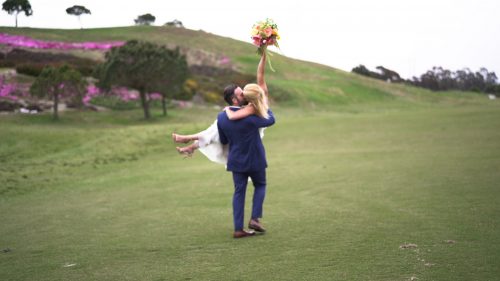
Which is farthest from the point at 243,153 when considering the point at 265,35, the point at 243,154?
the point at 265,35

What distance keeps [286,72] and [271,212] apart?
7483 cm

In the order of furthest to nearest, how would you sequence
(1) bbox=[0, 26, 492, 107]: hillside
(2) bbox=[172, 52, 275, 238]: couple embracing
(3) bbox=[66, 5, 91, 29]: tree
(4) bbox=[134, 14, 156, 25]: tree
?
(4) bbox=[134, 14, 156, 25]: tree
(3) bbox=[66, 5, 91, 29]: tree
(1) bbox=[0, 26, 492, 107]: hillside
(2) bbox=[172, 52, 275, 238]: couple embracing

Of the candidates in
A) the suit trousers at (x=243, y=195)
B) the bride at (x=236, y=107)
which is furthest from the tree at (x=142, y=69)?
the suit trousers at (x=243, y=195)

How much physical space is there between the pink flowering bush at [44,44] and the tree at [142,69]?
52.4 ft

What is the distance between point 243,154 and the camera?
369 inches

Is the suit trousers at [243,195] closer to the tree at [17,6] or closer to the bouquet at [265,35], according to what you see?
the bouquet at [265,35]

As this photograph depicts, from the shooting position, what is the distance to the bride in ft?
29.6

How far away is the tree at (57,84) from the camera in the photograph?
36938 mm

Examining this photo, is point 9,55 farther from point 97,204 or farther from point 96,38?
point 97,204

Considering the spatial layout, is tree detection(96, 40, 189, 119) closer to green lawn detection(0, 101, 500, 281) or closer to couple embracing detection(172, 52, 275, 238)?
green lawn detection(0, 101, 500, 281)

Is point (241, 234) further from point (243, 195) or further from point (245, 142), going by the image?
point (245, 142)

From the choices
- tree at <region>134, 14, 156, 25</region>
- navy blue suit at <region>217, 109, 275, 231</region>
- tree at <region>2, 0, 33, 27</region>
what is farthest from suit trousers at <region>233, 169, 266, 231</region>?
tree at <region>134, 14, 156, 25</region>

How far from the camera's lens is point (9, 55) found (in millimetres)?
52094

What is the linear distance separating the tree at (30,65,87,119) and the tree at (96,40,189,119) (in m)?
4.33
